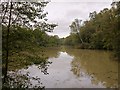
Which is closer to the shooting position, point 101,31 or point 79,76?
Answer: point 79,76

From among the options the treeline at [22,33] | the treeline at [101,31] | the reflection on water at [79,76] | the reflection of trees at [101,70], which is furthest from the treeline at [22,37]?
the treeline at [101,31]

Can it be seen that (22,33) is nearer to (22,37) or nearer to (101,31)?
(22,37)

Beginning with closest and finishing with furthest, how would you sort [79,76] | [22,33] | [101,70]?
[22,33] → [79,76] → [101,70]

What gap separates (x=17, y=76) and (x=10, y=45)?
2.69 feet

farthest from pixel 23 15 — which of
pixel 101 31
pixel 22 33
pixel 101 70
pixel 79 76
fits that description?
pixel 101 31

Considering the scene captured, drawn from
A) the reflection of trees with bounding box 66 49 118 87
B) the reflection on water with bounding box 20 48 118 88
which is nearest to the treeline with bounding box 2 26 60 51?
the reflection on water with bounding box 20 48 118 88

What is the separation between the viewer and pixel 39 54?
6.41 metres

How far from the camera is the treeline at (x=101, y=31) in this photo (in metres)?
22.4

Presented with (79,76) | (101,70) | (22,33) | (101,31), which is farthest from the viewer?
(101,31)

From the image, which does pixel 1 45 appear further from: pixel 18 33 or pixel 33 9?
pixel 33 9

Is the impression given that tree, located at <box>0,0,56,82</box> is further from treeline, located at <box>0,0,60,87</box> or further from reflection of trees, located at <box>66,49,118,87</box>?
reflection of trees, located at <box>66,49,118,87</box>

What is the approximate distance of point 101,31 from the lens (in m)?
36.1

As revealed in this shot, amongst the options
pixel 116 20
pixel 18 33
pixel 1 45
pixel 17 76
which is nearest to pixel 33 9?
pixel 18 33

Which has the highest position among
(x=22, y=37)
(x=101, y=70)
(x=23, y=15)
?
(x=23, y=15)
